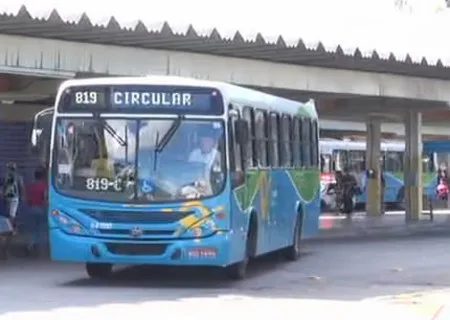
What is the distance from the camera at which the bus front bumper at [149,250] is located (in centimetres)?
1697

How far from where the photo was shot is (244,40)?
25.0 meters

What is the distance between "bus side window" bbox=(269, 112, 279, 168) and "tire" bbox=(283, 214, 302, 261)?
2.36m

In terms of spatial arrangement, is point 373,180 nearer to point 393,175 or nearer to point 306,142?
point 393,175

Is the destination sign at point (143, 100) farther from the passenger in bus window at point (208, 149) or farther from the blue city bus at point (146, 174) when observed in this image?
the passenger in bus window at point (208, 149)

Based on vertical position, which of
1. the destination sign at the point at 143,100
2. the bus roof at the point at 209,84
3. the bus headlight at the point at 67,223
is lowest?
the bus headlight at the point at 67,223

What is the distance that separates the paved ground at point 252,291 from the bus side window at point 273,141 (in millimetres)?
1937

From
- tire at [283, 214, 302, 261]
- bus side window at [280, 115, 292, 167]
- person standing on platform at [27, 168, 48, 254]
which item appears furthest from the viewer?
person standing on platform at [27, 168, 48, 254]

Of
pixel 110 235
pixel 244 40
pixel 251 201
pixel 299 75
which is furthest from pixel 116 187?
pixel 299 75

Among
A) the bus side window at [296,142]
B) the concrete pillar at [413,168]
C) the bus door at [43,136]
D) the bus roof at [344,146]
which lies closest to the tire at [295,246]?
the bus side window at [296,142]

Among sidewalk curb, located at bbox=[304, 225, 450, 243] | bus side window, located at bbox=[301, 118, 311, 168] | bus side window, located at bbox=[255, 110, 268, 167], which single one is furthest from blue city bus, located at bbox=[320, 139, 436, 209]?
bus side window, located at bbox=[255, 110, 268, 167]

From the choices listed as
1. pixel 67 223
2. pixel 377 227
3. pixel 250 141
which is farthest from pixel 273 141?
pixel 377 227

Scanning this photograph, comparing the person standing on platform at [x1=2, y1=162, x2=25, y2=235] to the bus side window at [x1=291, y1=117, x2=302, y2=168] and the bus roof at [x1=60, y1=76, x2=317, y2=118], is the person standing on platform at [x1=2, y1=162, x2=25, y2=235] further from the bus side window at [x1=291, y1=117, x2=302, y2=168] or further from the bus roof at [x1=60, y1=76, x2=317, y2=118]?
the bus roof at [x1=60, y1=76, x2=317, y2=118]

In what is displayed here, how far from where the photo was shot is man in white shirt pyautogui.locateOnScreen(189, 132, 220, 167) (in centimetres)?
1720

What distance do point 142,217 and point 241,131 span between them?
2066 mm
